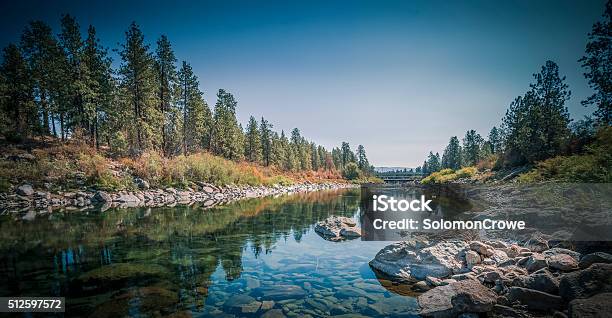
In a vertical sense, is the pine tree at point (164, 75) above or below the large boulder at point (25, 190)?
above

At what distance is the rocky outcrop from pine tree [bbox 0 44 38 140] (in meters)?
39.6

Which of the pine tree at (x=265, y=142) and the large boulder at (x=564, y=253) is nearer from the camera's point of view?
the large boulder at (x=564, y=253)

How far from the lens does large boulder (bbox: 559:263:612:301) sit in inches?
A: 225

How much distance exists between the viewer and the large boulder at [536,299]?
6.07 metres

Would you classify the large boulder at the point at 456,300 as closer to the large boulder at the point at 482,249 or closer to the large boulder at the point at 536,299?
the large boulder at the point at 536,299

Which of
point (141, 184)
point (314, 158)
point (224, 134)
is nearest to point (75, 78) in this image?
point (141, 184)

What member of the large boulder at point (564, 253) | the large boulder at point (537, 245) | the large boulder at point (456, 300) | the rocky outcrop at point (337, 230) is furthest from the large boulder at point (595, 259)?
the rocky outcrop at point (337, 230)

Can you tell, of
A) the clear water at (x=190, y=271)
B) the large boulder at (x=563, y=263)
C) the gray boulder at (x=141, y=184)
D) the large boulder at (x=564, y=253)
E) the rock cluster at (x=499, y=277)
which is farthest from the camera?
the gray boulder at (x=141, y=184)

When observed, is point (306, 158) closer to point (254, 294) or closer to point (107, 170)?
point (107, 170)

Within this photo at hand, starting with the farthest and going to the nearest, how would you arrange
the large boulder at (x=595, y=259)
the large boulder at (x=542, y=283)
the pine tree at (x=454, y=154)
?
1. the pine tree at (x=454, y=154)
2. the large boulder at (x=595, y=259)
3. the large boulder at (x=542, y=283)

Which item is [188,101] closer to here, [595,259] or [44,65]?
[44,65]

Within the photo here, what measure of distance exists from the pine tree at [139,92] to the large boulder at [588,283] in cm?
3837

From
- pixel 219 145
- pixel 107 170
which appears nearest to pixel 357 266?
pixel 107 170

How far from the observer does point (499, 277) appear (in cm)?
756
